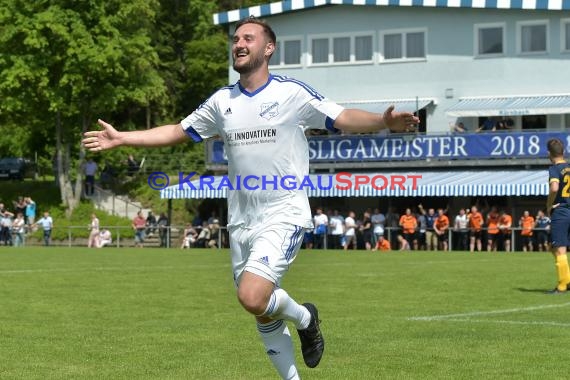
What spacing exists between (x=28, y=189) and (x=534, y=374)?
55.5m

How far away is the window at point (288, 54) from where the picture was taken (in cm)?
5341

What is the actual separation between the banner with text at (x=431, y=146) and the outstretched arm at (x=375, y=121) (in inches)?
1450

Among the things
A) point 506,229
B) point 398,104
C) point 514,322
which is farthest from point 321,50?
point 514,322

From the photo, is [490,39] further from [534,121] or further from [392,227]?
[392,227]

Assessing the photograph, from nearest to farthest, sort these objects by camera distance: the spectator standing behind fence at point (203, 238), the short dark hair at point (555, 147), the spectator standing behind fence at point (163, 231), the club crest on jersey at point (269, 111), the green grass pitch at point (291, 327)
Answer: the club crest on jersey at point (269, 111) → the green grass pitch at point (291, 327) → the short dark hair at point (555, 147) → the spectator standing behind fence at point (203, 238) → the spectator standing behind fence at point (163, 231)

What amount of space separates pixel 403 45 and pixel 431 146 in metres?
5.91

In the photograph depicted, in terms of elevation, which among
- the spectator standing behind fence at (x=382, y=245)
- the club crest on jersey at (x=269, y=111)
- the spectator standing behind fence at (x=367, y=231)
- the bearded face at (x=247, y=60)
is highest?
the bearded face at (x=247, y=60)

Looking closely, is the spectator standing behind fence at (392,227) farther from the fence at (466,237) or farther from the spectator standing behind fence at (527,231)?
the spectator standing behind fence at (527,231)

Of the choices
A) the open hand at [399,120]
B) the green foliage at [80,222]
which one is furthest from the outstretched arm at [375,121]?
the green foliage at [80,222]

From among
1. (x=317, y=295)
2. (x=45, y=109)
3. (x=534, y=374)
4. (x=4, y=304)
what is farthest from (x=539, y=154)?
(x=534, y=374)

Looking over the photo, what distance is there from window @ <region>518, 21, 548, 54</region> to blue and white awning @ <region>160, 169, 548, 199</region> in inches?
239

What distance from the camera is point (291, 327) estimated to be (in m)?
12.2

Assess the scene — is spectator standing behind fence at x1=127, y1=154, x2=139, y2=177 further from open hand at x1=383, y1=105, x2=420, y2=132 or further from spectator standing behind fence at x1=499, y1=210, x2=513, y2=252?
open hand at x1=383, y1=105, x2=420, y2=132

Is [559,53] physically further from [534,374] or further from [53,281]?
[534,374]
